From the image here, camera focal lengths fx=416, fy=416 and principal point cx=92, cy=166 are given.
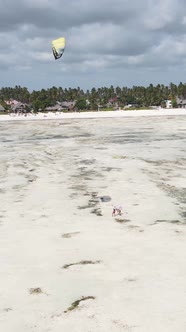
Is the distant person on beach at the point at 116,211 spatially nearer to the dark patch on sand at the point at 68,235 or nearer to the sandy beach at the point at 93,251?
the sandy beach at the point at 93,251

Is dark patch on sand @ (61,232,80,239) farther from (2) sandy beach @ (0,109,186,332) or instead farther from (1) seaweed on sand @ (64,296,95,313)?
(1) seaweed on sand @ (64,296,95,313)

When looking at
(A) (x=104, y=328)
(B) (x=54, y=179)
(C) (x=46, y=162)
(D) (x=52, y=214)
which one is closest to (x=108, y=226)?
(D) (x=52, y=214)

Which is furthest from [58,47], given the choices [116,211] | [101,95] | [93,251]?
[101,95]

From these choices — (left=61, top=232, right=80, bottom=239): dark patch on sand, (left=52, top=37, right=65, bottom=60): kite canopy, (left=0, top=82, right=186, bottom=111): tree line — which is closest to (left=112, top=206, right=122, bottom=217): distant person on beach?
(left=61, top=232, right=80, bottom=239): dark patch on sand

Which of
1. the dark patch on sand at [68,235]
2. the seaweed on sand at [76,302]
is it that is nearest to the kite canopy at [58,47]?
the dark patch on sand at [68,235]

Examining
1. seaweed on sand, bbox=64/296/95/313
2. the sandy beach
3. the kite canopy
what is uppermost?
the kite canopy
